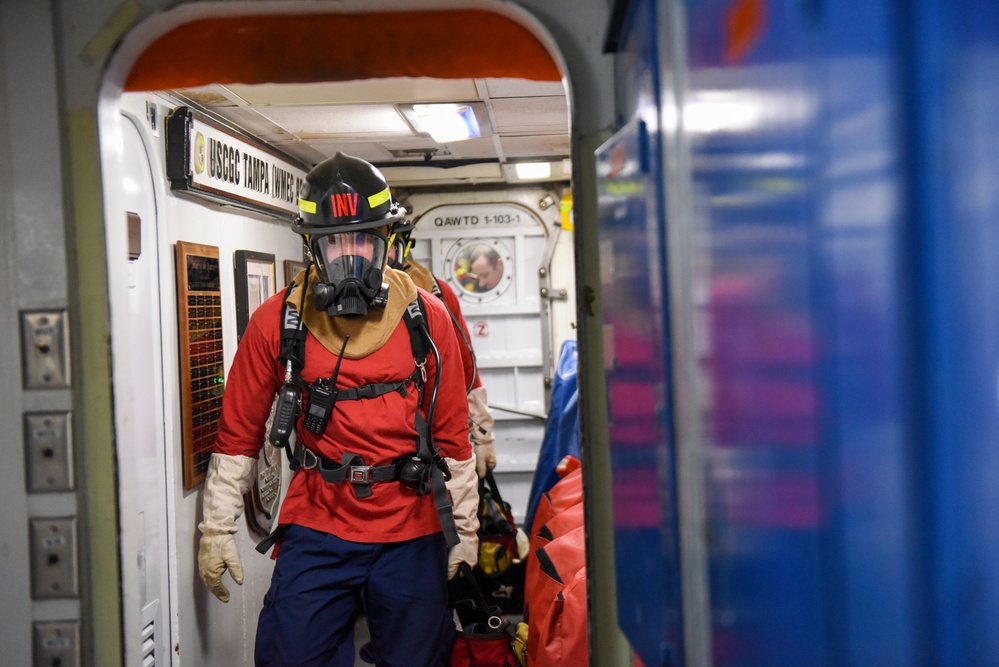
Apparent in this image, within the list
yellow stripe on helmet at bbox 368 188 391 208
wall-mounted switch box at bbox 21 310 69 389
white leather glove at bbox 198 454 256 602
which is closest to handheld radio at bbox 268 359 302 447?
white leather glove at bbox 198 454 256 602

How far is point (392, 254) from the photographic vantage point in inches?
164

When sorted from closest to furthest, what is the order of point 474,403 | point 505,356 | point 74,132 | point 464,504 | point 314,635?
point 74,132, point 314,635, point 464,504, point 474,403, point 505,356

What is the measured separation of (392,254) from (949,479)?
3721 mm

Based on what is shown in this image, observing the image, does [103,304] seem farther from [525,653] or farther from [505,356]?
[505,356]

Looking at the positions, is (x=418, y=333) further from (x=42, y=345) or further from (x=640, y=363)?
(x=640, y=363)

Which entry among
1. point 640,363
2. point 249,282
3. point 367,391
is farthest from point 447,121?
point 640,363

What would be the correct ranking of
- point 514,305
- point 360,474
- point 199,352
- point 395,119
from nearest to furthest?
point 360,474
point 199,352
point 395,119
point 514,305

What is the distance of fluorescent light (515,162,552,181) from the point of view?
5.65 meters

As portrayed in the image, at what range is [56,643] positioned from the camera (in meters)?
1.51

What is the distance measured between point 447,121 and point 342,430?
7.32ft

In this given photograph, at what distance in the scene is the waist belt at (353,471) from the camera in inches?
104

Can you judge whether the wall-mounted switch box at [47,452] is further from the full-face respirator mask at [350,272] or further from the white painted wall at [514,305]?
the white painted wall at [514,305]

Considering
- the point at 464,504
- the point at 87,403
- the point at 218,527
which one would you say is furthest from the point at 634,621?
the point at 218,527

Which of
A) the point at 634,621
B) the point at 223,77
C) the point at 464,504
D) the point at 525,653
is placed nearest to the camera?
the point at 634,621
